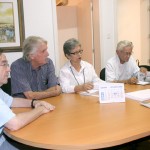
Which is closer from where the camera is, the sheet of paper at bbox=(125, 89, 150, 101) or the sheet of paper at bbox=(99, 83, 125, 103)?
the sheet of paper at bbox=(99, 83, 125, 103)

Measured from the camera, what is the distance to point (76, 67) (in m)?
2.57

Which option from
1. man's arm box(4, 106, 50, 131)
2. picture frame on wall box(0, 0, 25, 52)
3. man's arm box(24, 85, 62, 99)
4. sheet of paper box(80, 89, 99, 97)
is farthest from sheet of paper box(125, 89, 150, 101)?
picture frame on wall box(0, 0, 25, 52)

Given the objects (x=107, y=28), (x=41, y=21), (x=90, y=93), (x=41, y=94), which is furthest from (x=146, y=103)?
(x=107, y=28)

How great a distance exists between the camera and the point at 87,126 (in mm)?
1366

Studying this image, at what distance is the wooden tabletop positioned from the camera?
3.87 feet

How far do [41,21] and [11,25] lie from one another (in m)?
0.46

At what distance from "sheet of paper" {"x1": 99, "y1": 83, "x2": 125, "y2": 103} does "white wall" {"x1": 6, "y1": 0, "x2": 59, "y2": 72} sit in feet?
6.34

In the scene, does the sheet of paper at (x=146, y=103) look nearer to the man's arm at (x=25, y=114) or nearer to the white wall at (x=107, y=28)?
the man's arm at (x=25, y=114)

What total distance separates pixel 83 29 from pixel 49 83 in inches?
105

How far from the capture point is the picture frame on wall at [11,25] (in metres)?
3.29

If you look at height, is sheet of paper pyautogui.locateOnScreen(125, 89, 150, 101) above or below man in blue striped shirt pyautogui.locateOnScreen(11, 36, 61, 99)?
below

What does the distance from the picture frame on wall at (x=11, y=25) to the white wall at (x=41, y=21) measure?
0.08 m

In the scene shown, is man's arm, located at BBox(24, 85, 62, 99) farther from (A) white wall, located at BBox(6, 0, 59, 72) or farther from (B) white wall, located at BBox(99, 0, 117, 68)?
(B) white wall, located at BBox(99, 0, 117, 68)

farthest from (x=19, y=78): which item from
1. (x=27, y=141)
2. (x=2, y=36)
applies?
(x=2, y=36)
